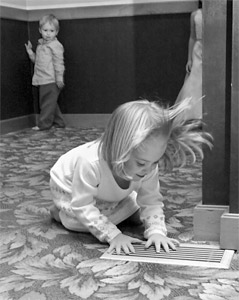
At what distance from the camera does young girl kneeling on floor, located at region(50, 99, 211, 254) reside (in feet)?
4.98

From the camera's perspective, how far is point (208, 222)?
174 centimetres

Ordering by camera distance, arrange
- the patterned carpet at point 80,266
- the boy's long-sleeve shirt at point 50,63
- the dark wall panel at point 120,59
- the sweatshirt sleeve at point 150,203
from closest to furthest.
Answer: the patterned carpet at point 80,266 → the sweatshirt sleeve at point 150,203 → the dark wall panel at point 120,59 → the boy's long-sleeve shirt at point 50,63

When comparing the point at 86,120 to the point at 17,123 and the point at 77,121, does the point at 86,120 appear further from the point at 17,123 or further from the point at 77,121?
the point at 17,123

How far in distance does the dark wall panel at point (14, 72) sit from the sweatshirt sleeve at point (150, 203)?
10.1 feet

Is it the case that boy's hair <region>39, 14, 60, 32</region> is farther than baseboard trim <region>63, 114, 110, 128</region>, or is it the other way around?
baseboard trim <region>63, 114, 110, 128</region>

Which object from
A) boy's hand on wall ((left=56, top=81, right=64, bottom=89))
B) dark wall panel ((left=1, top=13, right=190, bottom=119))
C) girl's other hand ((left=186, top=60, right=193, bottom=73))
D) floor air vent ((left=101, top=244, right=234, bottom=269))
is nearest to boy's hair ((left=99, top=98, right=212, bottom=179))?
floor air vent ((left=101, top=244, right=234, bottom=269))

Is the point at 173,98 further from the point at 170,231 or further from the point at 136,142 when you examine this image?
the point at 136,142

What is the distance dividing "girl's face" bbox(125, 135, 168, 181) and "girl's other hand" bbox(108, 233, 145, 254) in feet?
0.76

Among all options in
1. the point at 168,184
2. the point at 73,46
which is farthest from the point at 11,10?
the point at 168,184

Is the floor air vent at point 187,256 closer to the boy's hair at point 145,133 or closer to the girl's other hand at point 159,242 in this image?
the girl's other hand at point 159,242

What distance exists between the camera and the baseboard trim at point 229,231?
5.34 feet

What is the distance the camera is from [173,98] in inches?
186

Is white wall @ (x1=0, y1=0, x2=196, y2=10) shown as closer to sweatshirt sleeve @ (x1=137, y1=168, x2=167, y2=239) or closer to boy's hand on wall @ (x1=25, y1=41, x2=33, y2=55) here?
boy's hand on wall @ (x1=25, y1=41, x2=33, y2=55)

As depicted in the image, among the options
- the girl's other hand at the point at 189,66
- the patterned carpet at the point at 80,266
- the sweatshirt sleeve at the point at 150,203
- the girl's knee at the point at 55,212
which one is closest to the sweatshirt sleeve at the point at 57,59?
the girl's other hand at the point at 189,66
